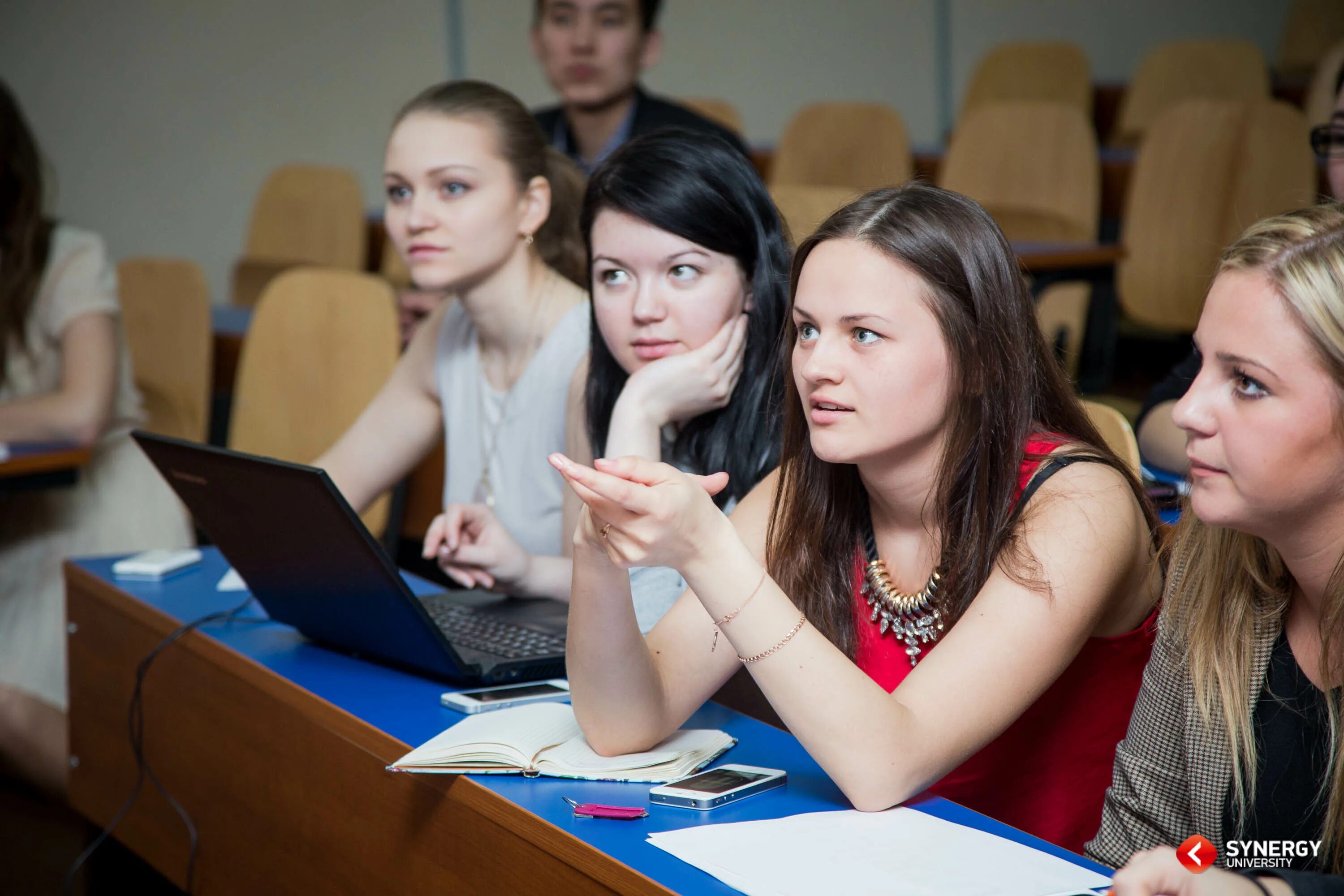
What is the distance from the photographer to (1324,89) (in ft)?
13.6

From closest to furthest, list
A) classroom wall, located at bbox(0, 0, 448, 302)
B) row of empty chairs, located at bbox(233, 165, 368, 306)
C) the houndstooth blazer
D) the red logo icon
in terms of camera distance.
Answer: the red logo icon
the houndstooth blazer
row of empty chairs, located at bbox(233, 165, 368, 306)
classroom wall, located at bbox(0, 0, 448, 302)

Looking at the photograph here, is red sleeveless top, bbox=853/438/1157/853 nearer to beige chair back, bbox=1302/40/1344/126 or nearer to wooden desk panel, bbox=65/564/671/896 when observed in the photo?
wooden desk panel, bbox=65/564/671/896

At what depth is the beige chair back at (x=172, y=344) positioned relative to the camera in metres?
3.15

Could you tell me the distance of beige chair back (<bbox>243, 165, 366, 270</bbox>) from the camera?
4395 mm

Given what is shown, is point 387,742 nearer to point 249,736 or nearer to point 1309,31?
point 249,736

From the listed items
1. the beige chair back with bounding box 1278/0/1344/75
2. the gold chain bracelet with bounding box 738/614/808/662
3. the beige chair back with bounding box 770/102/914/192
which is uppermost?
the beige chair back with bounding box 1278/0/1344/75

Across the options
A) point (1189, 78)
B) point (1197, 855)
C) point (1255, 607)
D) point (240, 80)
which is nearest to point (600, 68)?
point (1255, 607)

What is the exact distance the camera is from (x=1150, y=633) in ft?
4.26

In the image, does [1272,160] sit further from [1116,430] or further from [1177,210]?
[1116,430]

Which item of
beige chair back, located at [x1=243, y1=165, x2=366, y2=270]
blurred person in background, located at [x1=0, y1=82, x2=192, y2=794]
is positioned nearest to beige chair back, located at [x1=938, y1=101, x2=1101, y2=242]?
beige chair back, located at [x1=243, y1=165, x2=366, y2=270]

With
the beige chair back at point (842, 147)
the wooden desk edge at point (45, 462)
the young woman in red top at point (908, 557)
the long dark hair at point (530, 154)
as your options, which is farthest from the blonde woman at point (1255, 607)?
the beige chair back at point (842, 147)

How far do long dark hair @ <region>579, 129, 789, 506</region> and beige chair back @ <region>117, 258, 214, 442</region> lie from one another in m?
1.80

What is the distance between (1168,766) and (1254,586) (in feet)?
0.53

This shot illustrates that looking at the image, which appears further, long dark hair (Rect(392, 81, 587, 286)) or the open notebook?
long dark hair (Rect(392, 81, 587, 286))
